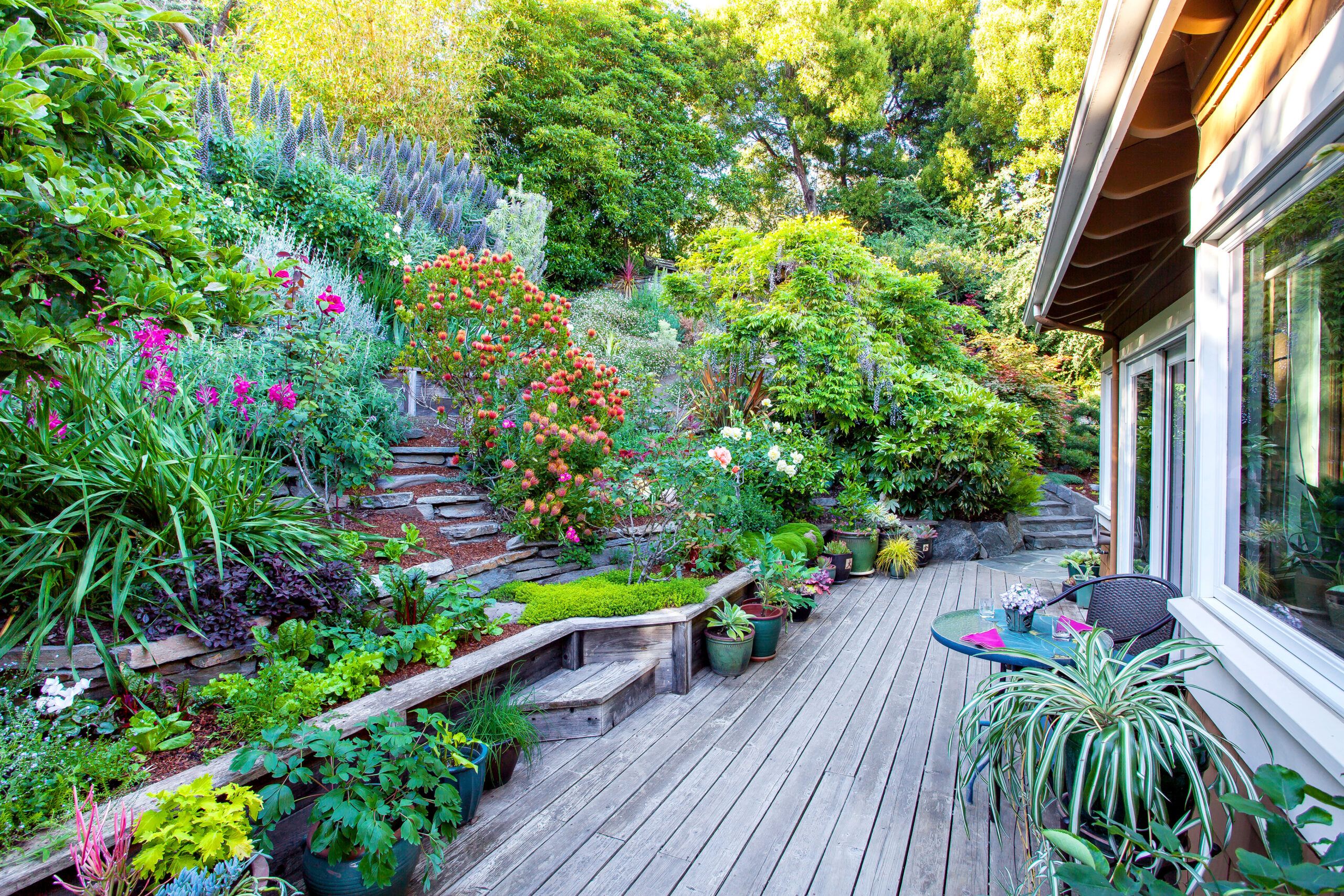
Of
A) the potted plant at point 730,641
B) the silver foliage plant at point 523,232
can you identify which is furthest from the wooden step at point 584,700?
the silver foliage plant at point 523,232

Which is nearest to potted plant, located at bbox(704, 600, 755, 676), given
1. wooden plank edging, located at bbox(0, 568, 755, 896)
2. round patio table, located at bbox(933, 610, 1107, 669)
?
wooden plank edging, located at bbox(0, 568, 755, 896)

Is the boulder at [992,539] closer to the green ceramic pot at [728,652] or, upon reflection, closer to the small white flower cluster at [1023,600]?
the green ceramic pot at [728,652]

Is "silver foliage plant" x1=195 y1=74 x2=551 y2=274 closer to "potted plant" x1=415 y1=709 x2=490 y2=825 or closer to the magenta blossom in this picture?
the magenta blossom

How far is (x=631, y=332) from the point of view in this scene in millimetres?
9695

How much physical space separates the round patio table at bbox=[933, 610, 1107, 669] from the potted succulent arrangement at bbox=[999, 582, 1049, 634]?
2cm

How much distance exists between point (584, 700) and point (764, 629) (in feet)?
4.49

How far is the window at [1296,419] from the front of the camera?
51.9 inches

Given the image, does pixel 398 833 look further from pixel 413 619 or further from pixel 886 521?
pixel 886 521

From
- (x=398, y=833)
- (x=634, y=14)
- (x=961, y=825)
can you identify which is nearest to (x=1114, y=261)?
(x=961, y=825)

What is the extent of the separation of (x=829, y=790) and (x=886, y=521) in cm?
449

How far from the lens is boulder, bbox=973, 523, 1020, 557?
7449 millimetres

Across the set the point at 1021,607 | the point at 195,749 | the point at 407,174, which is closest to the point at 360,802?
the point at 195,749

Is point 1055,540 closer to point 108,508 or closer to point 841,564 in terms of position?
point 841,564

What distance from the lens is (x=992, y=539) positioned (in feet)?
24.6
